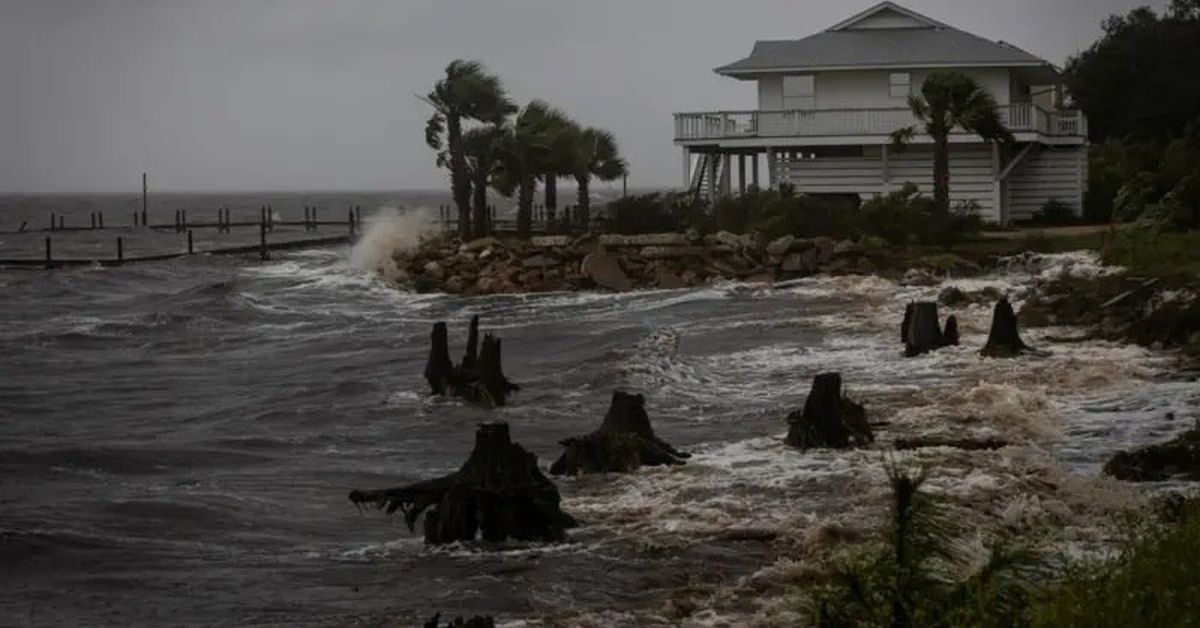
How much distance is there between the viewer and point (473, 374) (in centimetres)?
3066

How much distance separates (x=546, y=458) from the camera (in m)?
24.1

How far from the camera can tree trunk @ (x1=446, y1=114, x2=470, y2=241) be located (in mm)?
63062

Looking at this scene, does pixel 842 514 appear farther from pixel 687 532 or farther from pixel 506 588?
pixel 506 588

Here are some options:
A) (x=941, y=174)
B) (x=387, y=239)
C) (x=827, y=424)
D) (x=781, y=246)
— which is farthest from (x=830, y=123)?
(x=827, y=424)

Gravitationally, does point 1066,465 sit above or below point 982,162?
below

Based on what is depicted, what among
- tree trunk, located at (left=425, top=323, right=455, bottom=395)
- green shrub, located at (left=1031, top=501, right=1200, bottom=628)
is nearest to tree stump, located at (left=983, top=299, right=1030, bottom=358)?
tree trunk, located at (left=425, top=323, right=455, bottom=395)

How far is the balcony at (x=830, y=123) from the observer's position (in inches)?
2194

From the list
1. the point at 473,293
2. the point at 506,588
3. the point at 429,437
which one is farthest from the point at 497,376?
the point at 473,293

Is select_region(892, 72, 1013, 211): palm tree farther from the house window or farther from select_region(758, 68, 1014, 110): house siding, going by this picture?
the house window

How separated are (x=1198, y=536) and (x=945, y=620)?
71.4 inches

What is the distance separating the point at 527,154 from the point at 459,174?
98.3 inches

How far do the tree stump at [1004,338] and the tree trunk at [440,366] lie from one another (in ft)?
27.1

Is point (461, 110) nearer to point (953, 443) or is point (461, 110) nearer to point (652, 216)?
point (652, 216)

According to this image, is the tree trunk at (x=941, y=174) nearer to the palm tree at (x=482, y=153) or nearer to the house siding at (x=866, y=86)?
the house siding at (x=866, y=86)
